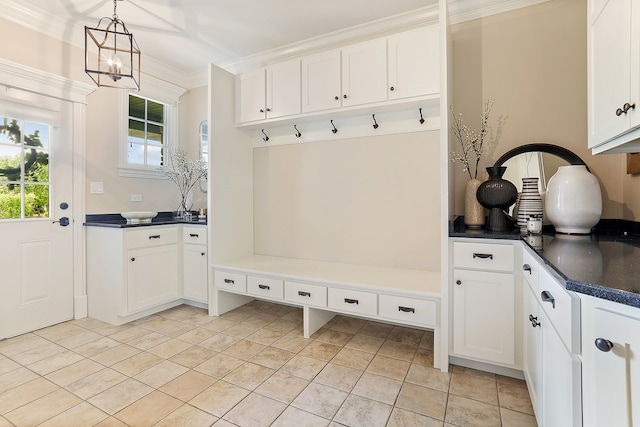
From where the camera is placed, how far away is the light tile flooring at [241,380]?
159 cm

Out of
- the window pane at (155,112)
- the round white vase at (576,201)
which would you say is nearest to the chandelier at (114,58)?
the window pane at (155,112)

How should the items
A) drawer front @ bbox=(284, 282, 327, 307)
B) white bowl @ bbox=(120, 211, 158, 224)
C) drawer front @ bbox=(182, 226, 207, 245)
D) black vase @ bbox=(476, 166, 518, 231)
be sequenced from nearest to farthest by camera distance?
black vase @ bbox=(476, 166, 518, 231)
drawer front @ bbox=(284, 282, 327, 307)
white bowl @ bbox=(120, 211, 158, 224)
drawer front @ bbox=(182, 226, 207, 245)

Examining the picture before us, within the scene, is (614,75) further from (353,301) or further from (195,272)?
(195,272)

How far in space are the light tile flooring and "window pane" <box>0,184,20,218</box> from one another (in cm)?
101

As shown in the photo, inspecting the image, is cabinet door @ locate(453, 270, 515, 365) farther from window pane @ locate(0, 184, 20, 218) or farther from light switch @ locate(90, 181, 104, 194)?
window pane @ locate(0, 184, 20, 218)

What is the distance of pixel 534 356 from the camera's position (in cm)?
150

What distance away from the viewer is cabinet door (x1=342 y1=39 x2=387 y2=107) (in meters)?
2.42

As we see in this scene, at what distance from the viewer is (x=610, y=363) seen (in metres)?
0.76

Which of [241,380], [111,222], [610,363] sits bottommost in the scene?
[241,380]

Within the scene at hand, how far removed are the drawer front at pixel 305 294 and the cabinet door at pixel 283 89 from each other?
1.53 metres

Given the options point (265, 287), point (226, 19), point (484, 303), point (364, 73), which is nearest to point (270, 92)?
point (226, 19)

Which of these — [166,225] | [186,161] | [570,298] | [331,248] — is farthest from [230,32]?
[570,298]

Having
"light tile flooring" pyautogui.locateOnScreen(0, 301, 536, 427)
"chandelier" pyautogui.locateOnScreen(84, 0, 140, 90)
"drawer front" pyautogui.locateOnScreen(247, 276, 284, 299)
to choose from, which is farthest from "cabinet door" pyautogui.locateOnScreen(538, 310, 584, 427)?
"chandelier" pyautogui.locateOnScreen(84, 0, 140, 90)

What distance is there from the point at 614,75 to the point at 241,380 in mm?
2424
